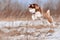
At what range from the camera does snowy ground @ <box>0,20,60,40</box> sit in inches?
39.6

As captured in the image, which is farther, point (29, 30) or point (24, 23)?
point (24, 23)

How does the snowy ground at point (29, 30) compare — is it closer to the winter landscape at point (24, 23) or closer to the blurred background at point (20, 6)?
the winter landscape at point (24, 23)

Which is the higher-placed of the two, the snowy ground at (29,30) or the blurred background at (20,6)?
the blurred background at (20,6)

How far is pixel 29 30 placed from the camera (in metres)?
1.16

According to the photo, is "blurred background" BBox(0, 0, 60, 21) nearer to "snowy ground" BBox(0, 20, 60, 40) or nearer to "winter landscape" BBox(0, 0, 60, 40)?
"winter landscape" BBox(0, 0, 60, 40)

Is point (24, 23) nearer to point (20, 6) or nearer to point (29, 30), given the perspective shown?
point (29, 30)

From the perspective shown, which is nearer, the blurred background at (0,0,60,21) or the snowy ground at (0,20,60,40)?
the snowy ground at (0,20,60,40)

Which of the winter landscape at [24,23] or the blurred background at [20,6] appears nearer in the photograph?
the winter landscape at [24,23]

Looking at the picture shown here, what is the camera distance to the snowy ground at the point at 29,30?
101 cm

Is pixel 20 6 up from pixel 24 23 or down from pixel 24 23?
up

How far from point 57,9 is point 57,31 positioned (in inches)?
24.3

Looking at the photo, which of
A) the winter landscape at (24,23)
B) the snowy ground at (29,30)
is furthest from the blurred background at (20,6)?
the snowy ground at (29,30)

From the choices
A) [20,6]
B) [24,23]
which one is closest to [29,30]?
[24,23]

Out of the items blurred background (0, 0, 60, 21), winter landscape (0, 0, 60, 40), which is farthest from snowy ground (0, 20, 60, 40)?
blurred background (0, 0, 60, 21)
